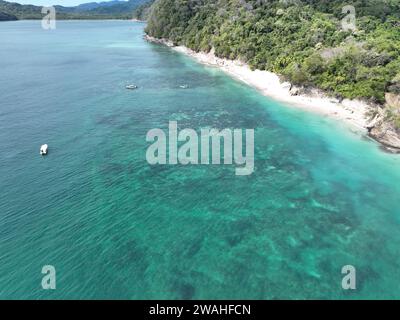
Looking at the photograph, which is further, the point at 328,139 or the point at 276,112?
the point at 276,112

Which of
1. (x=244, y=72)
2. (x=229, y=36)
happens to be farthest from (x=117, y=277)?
(x=229, y=36)

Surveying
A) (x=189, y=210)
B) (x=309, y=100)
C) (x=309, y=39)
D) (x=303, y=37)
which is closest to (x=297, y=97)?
(x=309, y=100)

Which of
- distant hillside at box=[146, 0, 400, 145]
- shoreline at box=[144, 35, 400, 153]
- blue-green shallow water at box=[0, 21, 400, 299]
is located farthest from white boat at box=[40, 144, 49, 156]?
distant hillside at box=[146, 0, 400, 145]

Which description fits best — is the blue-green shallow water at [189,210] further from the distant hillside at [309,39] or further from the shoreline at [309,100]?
the distant hillside at [309,39]

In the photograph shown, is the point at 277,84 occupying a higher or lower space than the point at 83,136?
higher

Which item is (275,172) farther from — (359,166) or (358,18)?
(358,18)

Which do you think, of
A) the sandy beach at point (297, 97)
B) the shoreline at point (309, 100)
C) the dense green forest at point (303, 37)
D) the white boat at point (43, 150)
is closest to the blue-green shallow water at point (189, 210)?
the white boat at point (43, 150)

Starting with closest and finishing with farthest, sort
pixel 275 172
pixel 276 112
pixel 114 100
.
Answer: pixel 275 172 → pixel 276 112 → pixel 114 100

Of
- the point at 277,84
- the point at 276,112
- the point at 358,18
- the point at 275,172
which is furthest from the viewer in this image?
the point at 358,18

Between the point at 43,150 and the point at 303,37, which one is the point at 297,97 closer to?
the point at 303,37
